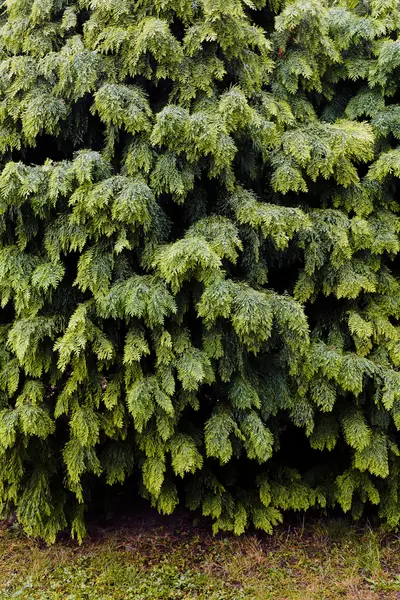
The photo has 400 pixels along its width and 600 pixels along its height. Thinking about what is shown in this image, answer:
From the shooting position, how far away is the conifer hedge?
8.65 feet

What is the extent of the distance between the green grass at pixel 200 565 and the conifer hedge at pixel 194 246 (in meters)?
0.23

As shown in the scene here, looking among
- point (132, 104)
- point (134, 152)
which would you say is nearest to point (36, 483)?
point (134, 152)

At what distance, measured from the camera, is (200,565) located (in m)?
3.24

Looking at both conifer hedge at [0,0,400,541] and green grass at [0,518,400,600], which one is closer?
conifer hedge at [0,0,400,541]

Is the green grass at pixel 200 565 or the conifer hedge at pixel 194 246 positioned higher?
the conifer hedge at pixel 194 246

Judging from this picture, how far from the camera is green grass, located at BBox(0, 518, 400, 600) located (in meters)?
3.00

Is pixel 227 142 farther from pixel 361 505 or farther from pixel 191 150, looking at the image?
pixel 361 505

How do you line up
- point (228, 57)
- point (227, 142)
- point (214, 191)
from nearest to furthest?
point (227, 142)
point (228, 57)
point (214, 191)

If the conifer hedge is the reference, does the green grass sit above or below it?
below

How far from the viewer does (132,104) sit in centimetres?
268

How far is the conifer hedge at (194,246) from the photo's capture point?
2637 millimetres

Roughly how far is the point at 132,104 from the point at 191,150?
426mm

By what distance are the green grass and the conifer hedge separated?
0.23 meters

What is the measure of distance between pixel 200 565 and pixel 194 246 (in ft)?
7.19
